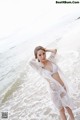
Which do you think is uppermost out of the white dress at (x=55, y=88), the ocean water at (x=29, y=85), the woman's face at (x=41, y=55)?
the woman's face at (x=41, y=55)

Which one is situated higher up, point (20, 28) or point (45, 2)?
point (45, 2)

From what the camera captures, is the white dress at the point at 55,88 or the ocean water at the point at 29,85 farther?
the ocean water at the point at 29,85

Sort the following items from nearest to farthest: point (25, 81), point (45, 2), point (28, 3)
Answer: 1. point (25, 81)
2. point (28, 3)
3. point (45, 2)

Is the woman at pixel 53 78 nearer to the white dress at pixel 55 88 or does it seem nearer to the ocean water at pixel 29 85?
the white dress at pixel 55 88

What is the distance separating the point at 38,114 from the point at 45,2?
13511mm

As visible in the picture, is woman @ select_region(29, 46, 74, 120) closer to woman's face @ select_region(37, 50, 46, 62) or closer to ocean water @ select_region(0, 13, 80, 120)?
woman's face @ select_region(37, 50, 46, 62)

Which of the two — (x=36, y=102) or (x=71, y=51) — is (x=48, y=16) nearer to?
(x=71, y=51)

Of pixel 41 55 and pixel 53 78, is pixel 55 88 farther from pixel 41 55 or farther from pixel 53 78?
pixel 41 55

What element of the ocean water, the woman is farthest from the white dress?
the ocean water

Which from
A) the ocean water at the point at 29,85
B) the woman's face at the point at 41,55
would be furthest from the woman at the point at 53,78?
the ocean water at the point at 29,85

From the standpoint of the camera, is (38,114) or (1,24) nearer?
(38,114)

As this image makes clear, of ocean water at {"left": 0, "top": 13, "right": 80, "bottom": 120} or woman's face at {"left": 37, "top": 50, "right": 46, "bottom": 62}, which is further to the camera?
ocean water at {"left": 0, "top": 13, "right": 80, "bottom": 120}

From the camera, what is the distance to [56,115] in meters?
5.19

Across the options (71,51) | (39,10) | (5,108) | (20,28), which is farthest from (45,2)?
(5,108)
